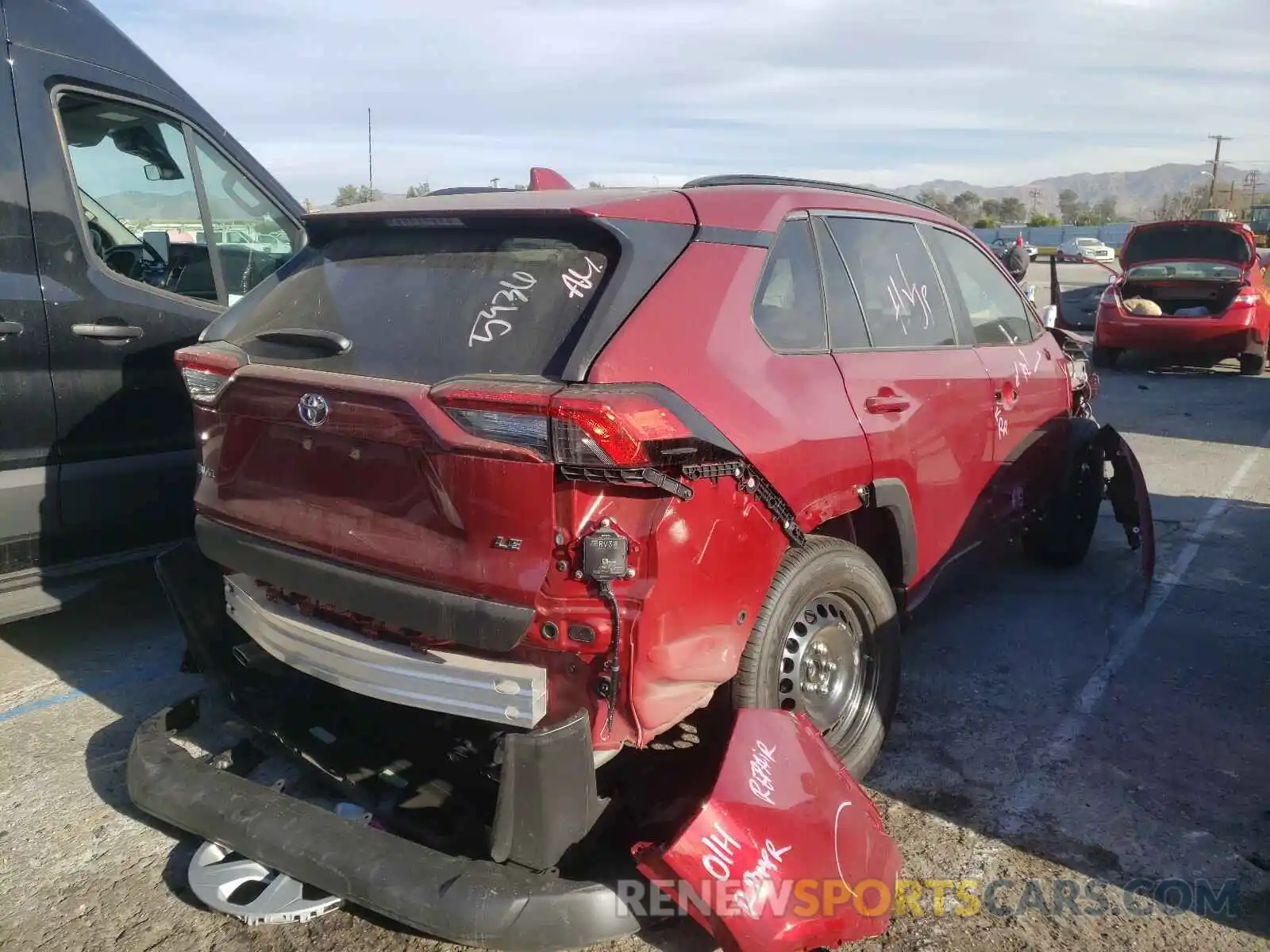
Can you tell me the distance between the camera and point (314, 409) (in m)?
2.86

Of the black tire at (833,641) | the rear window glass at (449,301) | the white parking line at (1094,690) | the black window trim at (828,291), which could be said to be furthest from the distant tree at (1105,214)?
the rear window glass at (449,301)

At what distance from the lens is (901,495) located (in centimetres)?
372

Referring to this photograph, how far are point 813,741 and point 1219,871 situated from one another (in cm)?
131

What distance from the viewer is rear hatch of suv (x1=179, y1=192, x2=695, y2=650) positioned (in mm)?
2564

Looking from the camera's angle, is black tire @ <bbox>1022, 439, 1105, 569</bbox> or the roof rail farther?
black tire @ <bbox>1022, 439, 1105, 569</bbox>

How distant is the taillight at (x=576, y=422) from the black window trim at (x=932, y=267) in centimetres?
112

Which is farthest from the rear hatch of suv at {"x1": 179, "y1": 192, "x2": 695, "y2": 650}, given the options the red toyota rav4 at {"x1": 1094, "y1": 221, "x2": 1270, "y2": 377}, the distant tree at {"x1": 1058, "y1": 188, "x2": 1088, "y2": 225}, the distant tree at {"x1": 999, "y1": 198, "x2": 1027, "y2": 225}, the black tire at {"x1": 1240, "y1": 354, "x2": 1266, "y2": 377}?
the distant tree at {"x1": 1058, "y1": 188, "x2": 1088, "y2": 225}

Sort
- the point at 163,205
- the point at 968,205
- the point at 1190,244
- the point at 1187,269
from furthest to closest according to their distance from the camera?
the point at 968,205, the point at 1190,244, the point at 1187,269, the point at 163,205

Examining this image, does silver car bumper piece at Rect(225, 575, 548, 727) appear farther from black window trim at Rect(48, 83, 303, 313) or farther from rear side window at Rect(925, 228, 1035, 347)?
rear side window at Rect(925, 228, 1035, 347)

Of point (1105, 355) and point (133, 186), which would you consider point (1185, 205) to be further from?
point (133, 186)

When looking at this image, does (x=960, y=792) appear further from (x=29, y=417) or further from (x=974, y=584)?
(x=29, y=417)

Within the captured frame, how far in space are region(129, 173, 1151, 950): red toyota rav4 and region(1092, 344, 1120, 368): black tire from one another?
428 inches

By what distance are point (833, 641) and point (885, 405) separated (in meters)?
0.82

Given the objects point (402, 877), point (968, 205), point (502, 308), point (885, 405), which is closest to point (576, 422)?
point (502, 308)
